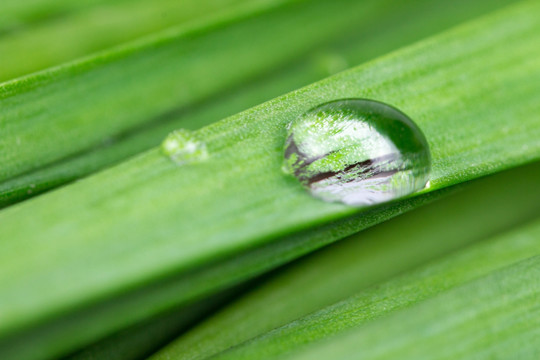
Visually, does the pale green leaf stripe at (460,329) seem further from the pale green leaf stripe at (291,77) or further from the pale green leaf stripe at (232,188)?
the pale green leaf stripe at (291,77)

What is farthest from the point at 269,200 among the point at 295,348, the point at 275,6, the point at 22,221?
the point at 275,6

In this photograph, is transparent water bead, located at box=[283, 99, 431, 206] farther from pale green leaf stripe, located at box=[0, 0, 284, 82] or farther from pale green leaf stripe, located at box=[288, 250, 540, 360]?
pale green leaf stripe, located at box=[0, 0, 284, 82]

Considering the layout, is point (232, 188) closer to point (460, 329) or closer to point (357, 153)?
point (357, 153)

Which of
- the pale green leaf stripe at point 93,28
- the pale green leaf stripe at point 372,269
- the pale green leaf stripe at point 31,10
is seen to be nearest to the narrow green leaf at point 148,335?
the pale green leaf stripe at point 372,269

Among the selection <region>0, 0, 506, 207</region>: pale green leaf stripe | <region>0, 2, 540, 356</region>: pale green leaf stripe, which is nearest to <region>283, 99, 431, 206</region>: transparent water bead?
<region>0, 2, 540, 356</region>: pale green leaf stripe

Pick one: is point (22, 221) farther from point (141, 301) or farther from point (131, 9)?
point (131, 9)

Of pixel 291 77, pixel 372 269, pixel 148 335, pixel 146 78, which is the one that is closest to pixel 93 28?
pixel 146 78
